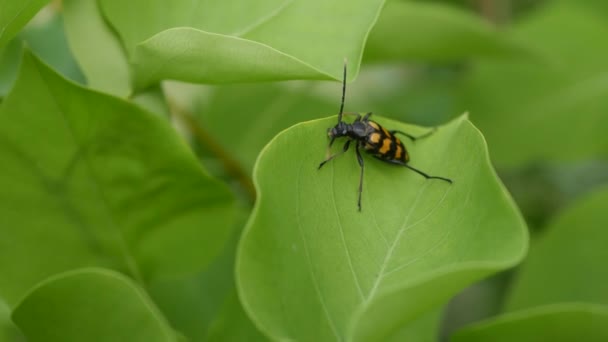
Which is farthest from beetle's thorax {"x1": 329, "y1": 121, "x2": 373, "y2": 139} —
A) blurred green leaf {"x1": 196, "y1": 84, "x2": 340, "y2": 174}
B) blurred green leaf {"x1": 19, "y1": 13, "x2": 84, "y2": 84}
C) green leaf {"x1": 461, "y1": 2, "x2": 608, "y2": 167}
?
green leaf {"x1": 461, "y1": 2, "x2": 608, "y2": 167}

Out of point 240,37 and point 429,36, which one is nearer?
point 240,37

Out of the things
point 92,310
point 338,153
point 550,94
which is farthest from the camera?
point 550,94

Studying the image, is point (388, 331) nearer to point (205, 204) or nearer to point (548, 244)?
point (205, 204)

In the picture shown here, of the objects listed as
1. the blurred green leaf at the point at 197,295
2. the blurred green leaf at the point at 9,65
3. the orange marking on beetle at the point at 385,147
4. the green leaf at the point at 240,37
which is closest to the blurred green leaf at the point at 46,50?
the blurred green leaf at the point at 9,65

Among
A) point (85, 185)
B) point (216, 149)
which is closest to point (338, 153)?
point (85, 185)

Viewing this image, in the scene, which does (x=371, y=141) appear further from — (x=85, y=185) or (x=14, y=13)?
Answer: (x=14, y=13)

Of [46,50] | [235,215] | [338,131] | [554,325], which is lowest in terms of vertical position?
[554,325]

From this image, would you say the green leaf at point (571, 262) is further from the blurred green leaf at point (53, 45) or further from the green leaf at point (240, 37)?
the blurred green leaf at point (53, 45)

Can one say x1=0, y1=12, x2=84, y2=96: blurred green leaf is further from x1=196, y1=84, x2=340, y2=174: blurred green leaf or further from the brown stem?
x1=196, y1=84, x2=340, y2=174: blurred green leaf
